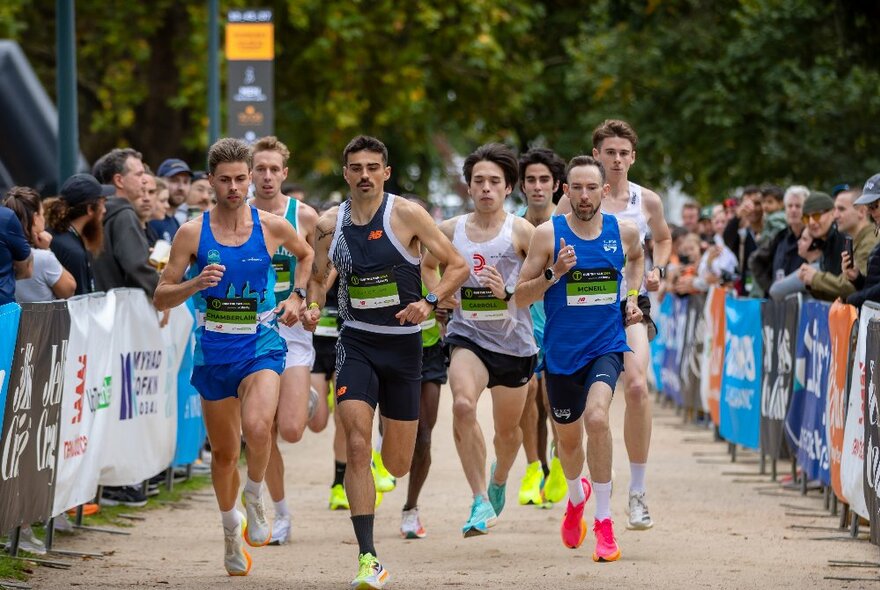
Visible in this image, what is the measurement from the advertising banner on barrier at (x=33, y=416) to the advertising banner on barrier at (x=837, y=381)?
4768 millimetres

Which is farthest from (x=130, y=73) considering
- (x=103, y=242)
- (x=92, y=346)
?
Answer: (x=92, y=346)

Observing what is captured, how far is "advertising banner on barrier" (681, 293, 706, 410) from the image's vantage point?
18266 millimetres

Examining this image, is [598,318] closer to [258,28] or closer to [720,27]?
[258,28]

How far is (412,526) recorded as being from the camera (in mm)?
10531

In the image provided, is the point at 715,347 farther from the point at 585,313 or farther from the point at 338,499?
the point at 585,313

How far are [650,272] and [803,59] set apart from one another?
18.5 meters

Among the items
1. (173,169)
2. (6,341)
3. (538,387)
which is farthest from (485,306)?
(173,169)

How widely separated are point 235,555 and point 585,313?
229cm

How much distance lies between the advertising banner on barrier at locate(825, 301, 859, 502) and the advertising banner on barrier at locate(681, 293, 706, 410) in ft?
20.9

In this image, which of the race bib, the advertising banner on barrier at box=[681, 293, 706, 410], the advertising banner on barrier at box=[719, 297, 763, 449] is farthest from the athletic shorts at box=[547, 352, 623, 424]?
the advertising banner on barrier at box=[681, 293, 706, 410]

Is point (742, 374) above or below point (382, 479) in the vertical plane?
above

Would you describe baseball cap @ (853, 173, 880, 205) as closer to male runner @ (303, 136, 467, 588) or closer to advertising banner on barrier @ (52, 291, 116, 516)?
male runner @ (303, 136, 467, 588)

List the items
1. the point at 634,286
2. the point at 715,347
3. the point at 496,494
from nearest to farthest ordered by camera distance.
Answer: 1. the point at 634,286
2. the point at 496,494
3. the point at 715,347

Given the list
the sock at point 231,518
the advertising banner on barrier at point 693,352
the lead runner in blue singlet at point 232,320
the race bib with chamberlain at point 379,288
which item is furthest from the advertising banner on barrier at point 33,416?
the advertising banner on barrier at point 693,352
